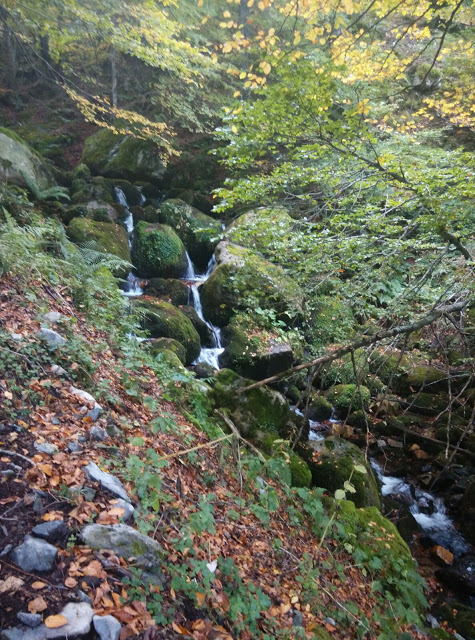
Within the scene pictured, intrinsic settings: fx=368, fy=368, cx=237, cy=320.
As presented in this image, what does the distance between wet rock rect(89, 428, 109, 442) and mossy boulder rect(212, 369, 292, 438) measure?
8.84 ft

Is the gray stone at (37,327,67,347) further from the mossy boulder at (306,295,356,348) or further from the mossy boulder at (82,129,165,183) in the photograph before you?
the mossy boulder at (82,129,165,183)

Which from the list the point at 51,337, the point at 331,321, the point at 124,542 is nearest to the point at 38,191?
the point at 51,337

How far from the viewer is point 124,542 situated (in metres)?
2.21

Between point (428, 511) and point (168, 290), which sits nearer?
point (428, 511)

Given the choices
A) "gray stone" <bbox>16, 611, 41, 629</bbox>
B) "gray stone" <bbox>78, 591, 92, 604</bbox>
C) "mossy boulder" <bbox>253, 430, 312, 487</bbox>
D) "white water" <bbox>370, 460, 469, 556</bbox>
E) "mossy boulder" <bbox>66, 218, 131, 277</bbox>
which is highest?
"gray stone" <bbox>16, 611, 41, 629</bbox>

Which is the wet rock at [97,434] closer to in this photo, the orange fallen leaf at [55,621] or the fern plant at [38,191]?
the orange fallen leaf at [55,621]

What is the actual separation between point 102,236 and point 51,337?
641 cm

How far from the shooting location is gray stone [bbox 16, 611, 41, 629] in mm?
1604

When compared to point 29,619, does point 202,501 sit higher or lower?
lower

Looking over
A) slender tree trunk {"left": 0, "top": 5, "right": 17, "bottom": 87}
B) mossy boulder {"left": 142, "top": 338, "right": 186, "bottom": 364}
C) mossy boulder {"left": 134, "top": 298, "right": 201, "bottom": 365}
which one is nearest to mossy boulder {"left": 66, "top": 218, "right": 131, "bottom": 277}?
mossy boulder {"left": 134, "top": 298, "right": 201, "bottom": 365}

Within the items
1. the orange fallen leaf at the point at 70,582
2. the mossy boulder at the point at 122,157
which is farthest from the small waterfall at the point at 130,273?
the orange fallen leaf at the point at 70,582

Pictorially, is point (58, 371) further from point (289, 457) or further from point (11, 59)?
point (11, 59)

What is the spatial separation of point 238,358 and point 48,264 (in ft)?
14.9

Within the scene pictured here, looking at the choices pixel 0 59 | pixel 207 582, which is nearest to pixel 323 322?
pixel 207 582
